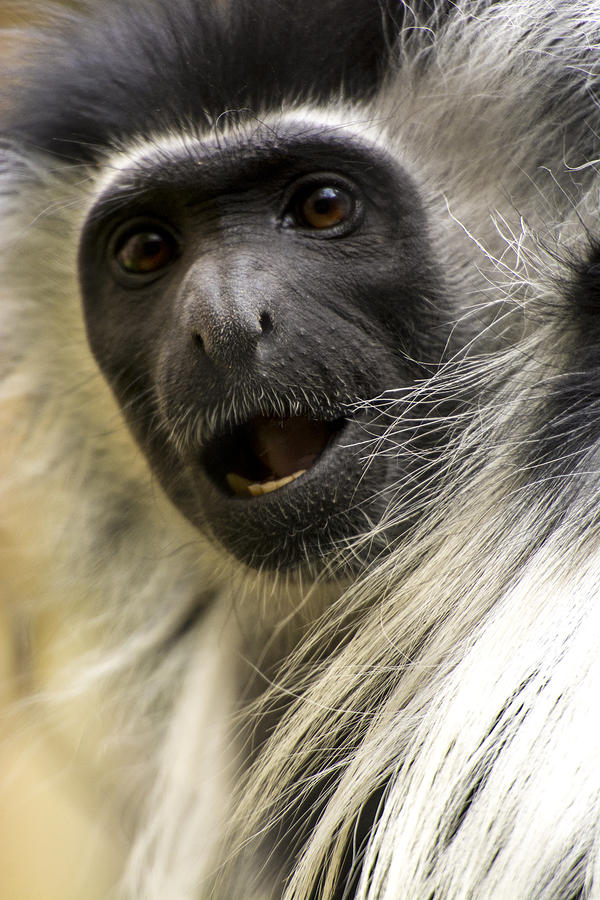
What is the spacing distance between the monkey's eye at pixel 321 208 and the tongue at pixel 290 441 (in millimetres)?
198

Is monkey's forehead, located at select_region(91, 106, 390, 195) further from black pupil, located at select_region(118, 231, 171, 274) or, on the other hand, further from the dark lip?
the dark lip

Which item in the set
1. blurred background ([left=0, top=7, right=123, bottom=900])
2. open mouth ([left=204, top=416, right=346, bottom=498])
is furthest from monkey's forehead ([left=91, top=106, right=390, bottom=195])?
blurred background ([left=0, top=7, right=123, bottom=900])

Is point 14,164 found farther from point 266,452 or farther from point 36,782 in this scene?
point 36,782

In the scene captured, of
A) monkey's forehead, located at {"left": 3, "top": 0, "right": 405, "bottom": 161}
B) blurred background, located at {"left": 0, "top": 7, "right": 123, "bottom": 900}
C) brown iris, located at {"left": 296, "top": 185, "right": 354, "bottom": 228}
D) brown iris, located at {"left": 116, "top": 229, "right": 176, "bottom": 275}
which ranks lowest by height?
blurred background, located at {"left": 0, "top": 7, "right": 123, "bottom": 900}

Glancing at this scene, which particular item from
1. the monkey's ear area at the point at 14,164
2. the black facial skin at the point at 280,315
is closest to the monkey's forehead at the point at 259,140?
the black facial skin at the point at 280,315

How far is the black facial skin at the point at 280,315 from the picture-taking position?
0.91m

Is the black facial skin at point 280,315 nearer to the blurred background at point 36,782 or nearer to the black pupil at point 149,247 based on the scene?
the black pupil at point 149,247

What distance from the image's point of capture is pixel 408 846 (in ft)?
2.45

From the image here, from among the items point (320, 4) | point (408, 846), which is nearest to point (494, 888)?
point (408, 846)

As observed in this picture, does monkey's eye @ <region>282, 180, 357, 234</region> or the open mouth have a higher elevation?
monkey's eye @ <region>282, 180, 357, 234</region>

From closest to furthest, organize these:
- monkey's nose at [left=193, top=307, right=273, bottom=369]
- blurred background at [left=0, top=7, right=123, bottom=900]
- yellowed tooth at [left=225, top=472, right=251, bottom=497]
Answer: monkey's nose at [left=193, top=307, right=273, bottom=369], yellowed tooth at [left=225, top=472, right=251, bottom=497], blurred background at [left=0, top=7, right=123, bottom=900]

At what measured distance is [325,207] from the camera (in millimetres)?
963

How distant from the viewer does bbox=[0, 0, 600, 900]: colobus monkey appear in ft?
2.40

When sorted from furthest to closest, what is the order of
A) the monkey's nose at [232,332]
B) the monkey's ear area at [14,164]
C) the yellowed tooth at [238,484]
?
the monkey's ear area at [14,164] < the yellowed tooth at [238,484] < the monkey's nose at [232,332]
